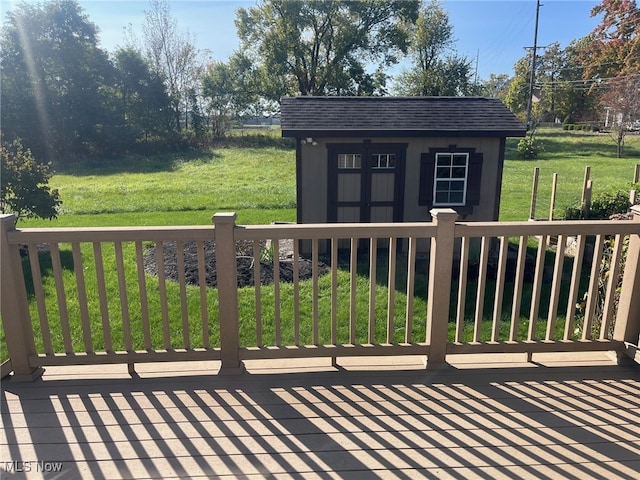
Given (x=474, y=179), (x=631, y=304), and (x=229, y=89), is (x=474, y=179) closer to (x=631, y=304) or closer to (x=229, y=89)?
(x=631, y=304)

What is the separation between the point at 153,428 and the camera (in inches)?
80.4

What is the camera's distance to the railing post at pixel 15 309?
7.36ft

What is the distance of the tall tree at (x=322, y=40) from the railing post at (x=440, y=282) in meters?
22.3

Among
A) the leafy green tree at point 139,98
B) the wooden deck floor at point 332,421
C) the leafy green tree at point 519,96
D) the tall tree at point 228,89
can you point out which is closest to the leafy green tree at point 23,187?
the wooden deck floor at point 332,421

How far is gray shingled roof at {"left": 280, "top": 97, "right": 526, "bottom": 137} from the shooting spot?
6.48 meters

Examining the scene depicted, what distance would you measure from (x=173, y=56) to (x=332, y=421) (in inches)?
943

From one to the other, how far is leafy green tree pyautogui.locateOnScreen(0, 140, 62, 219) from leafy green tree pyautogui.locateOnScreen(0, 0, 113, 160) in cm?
1434

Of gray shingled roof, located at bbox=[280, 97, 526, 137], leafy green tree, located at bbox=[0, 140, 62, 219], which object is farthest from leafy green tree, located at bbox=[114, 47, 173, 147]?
gray shingled roof, located at bbox=[280, 97, 526, 137]

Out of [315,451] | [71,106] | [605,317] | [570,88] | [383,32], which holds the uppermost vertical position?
[383,32]

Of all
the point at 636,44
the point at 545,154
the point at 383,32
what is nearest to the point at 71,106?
the point at 383,32

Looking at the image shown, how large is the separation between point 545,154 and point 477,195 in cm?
1638

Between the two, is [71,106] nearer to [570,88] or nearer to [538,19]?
[538,19]

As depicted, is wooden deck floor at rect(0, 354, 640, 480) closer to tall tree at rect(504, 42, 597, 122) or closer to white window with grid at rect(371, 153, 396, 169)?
white window with grid at rect(371, 153, 396, 169)

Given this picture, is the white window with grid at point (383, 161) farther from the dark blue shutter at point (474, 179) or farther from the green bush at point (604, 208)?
the green bush at point (604, 208)
